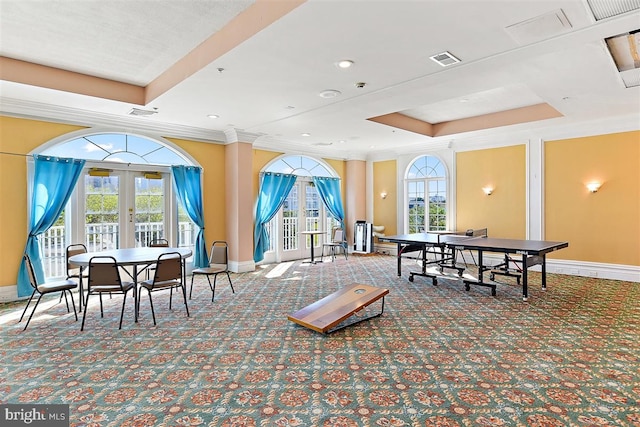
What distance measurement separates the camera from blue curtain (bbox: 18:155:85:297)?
197 inches

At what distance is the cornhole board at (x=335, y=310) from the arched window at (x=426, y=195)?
499 centimetres

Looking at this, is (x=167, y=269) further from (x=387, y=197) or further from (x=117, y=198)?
(x=387, y=197)

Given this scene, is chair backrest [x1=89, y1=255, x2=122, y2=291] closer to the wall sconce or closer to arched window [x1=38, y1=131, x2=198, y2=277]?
arched window [x1=38, y1=131, x2=198, y2=277]

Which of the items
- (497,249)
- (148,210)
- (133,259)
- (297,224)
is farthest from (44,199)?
(497,249)

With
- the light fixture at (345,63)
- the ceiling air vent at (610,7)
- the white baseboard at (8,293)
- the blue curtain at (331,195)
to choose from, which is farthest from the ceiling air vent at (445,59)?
the white baseboard at (8,293)

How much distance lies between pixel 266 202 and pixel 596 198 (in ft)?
21.5

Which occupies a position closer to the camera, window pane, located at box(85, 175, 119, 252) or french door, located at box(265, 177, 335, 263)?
window pane, located at box(85, 175, 119, 252)

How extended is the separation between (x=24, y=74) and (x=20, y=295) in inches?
121

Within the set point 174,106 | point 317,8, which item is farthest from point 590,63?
point 174,106

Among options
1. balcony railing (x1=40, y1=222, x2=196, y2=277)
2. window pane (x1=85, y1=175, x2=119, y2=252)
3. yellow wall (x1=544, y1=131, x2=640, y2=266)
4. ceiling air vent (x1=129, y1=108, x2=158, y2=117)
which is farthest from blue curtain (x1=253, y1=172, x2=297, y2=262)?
yellow wall (x1=544, y1=131, x2=640, y2=266)

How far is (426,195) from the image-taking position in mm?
8992

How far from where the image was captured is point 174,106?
516 cm

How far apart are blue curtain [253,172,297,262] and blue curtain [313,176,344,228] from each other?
45.5 inches

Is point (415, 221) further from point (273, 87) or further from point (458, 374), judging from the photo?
point (458, 374)
